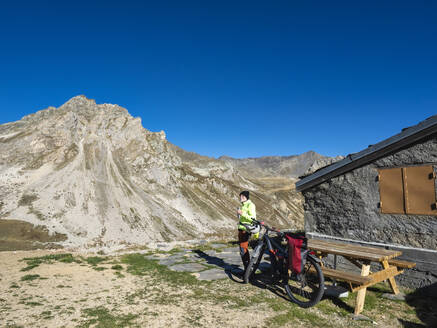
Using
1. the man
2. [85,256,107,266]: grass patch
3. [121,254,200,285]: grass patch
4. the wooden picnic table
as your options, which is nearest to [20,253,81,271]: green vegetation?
[85,256,107,266]: grass patch

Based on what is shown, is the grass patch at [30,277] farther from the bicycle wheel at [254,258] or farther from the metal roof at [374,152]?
the metal roof at [374,152]

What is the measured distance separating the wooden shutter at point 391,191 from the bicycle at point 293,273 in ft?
8.35

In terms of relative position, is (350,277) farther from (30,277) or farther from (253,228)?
(30,277)

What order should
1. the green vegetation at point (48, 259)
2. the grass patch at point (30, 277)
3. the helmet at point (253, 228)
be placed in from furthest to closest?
the green vegetation at point (48, 259) → the grass patch at point (30, 277) → the helmet at point (253, 228)

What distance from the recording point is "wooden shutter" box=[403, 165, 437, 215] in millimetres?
6578

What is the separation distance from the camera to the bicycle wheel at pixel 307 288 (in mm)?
5363

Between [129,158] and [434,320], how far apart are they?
52440 millimetres

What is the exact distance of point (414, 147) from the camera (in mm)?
6875

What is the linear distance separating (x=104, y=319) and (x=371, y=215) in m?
6.96

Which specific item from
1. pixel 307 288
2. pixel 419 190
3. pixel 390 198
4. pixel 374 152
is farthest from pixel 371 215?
pixel 307 288

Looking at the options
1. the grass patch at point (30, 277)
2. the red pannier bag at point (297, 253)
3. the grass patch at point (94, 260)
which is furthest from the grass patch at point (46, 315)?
the red pannier bag at point (297, 253)

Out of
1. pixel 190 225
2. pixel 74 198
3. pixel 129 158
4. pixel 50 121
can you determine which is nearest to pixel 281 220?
pixel 190 225

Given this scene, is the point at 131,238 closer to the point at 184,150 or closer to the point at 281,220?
the point at 281,220

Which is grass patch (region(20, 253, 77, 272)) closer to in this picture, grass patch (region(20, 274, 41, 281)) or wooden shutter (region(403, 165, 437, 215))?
grass patch (region(20, 274, 41, 281))
